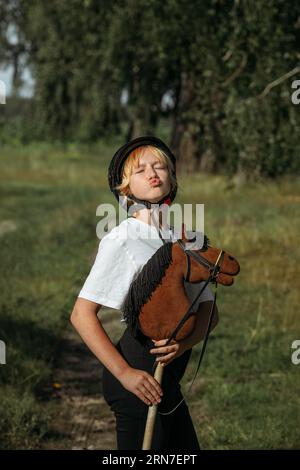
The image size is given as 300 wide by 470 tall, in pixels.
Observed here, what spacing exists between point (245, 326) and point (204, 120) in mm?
3506

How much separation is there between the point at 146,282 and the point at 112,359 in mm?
270

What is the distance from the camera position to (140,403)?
10.7 feet

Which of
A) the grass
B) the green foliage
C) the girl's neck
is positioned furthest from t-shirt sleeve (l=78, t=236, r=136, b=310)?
the green foliage

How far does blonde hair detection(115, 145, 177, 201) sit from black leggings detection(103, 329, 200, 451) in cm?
49

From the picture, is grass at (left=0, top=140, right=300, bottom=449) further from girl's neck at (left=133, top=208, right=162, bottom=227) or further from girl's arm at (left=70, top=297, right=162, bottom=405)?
girl's arm at (left=70, top=297, right=162, bottom=405)

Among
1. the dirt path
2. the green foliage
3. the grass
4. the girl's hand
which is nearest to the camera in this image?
the girl's hand

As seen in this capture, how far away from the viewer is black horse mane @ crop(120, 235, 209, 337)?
3035 millimetres

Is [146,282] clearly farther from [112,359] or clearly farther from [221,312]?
[221,312]

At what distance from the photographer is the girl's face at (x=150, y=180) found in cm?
318

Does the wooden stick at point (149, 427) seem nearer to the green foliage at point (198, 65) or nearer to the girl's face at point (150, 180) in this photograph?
the girl's face at point (150, 180)

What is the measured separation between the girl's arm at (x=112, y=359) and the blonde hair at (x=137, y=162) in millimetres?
416

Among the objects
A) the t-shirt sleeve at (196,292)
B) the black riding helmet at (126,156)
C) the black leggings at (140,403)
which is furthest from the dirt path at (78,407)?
the black riding helmet at (126,156)

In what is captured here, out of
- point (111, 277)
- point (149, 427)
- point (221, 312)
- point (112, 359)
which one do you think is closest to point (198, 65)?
Result: point (221, 312)

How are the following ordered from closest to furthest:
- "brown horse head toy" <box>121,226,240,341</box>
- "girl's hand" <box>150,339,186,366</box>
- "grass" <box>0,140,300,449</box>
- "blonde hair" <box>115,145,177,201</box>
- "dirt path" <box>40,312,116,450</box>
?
1. "brown horse head toy" <box>121,226,240,341</box>
2. "girl's hand" <box>150,339,186,366</box>
3. "blonde hair" <box>115,145,177,201</box>
4. "dirt path" <box>40,312,116,450</box>
5. "grass" <box>0,140,300,449</box>
